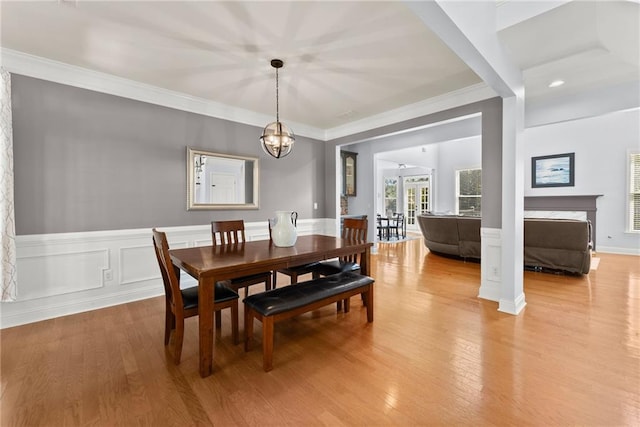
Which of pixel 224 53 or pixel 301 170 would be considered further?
pixel 301 170

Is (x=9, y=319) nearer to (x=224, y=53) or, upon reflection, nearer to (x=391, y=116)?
(x=224, y=53)

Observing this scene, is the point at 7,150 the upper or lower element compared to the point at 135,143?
lower

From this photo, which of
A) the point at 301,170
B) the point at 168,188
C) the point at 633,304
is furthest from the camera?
the point at 301,170

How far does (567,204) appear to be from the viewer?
21.5ft

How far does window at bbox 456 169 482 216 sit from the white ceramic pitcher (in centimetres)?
807

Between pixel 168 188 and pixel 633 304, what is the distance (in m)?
5.81

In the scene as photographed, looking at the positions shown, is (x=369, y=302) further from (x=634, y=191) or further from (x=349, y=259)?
(x=634, y=191)

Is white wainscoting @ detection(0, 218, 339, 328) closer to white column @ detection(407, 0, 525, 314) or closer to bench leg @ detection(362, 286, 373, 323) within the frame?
bench leg @ detection(362, 286, 373, 323)

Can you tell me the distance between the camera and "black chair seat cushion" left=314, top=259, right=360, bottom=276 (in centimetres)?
312

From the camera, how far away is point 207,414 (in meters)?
1.51

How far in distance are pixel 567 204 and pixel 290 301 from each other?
779 centimetres

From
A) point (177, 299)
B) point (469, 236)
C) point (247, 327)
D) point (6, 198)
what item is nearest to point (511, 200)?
point (469, 236)

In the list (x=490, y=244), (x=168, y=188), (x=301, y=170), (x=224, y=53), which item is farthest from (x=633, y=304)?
(x=168, y=188)

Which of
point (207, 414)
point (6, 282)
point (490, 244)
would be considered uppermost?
point (490, 244)
